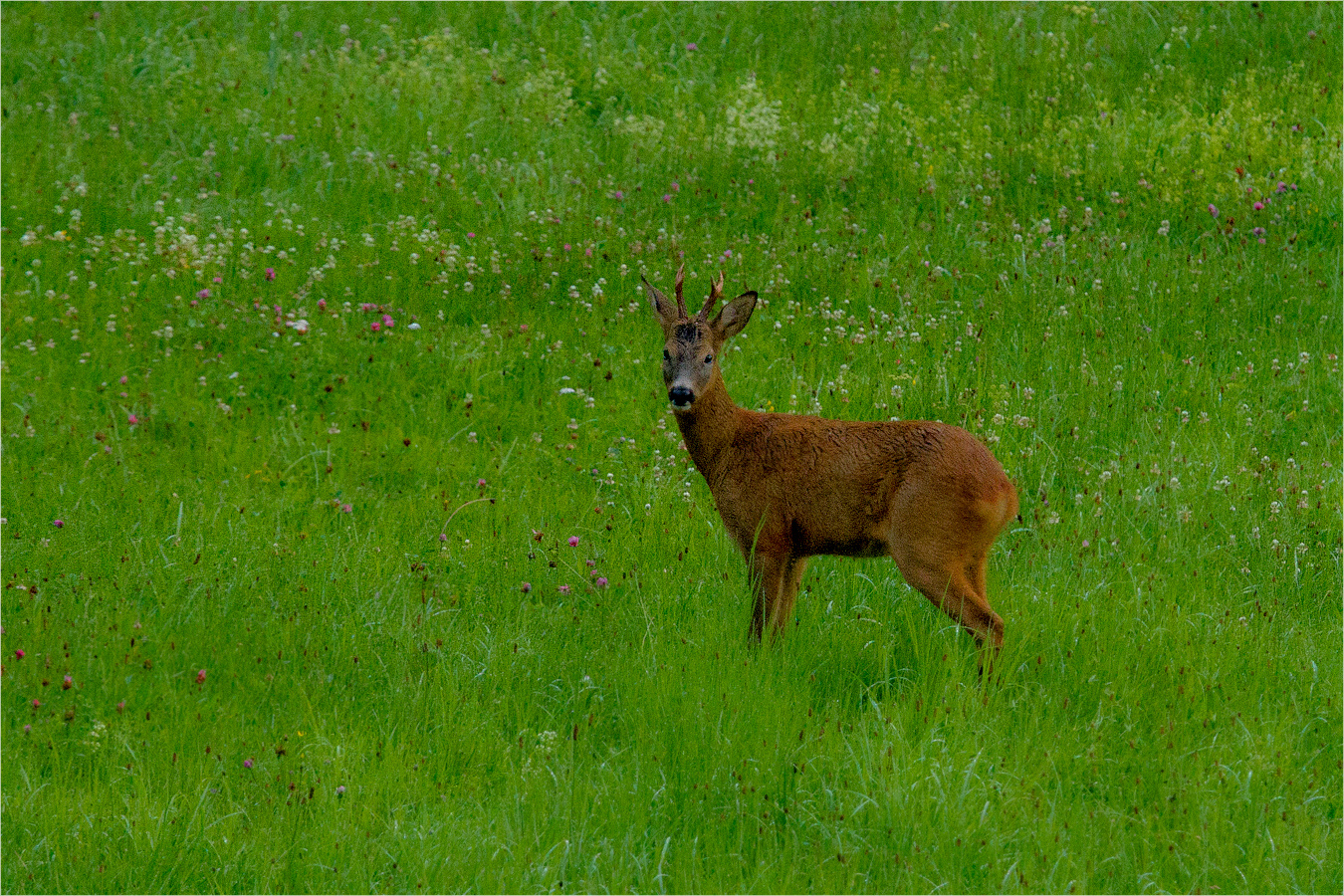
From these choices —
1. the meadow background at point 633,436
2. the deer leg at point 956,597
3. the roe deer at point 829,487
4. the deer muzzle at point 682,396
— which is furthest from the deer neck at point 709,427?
the deer leg at point 956,597

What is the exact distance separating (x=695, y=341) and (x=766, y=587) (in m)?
1.17

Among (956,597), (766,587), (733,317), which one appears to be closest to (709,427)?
(733,317)

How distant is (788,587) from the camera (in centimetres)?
681

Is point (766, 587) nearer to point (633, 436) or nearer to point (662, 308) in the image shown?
point (662, 308)

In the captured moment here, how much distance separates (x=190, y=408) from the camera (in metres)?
8.94

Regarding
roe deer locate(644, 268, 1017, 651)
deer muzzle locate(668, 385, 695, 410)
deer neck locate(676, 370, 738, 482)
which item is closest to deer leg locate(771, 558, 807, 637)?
roe deer locate(644, 268, 1017, 651)

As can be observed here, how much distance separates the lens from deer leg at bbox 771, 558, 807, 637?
665 centimetres

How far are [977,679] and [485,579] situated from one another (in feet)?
7.58

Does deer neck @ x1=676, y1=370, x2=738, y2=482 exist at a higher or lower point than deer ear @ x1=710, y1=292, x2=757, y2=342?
lower

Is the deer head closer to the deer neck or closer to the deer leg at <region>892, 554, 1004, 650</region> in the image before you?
the deer neck

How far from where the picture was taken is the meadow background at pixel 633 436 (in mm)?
5270

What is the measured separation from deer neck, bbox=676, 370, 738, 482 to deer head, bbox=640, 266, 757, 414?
6 cm

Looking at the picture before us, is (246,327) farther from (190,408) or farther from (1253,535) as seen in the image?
(1253,535)

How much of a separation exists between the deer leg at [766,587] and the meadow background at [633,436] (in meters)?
0.11
